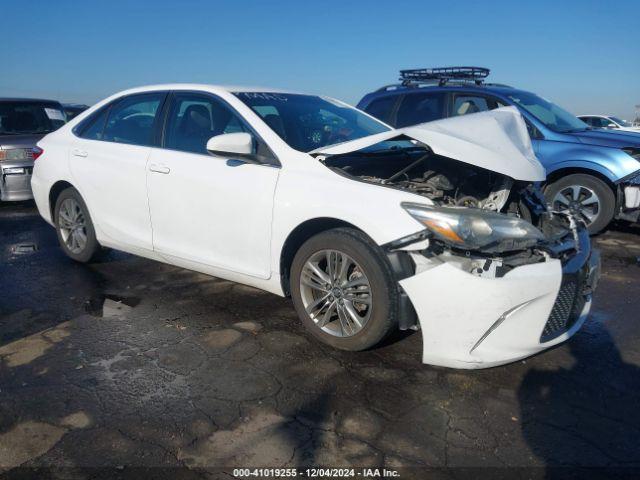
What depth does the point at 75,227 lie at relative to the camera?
5070 millimetres

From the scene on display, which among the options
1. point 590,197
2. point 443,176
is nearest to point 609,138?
point 590,197

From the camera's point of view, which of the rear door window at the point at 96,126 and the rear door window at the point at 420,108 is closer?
the rear door window at the point at 96,126

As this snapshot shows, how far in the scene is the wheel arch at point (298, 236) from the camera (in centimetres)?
325

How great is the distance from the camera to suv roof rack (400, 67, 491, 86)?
7.62 metres

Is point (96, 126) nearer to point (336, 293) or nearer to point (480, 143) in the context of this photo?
point (336, 293)

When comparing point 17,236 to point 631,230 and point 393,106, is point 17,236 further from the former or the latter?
point 631,230

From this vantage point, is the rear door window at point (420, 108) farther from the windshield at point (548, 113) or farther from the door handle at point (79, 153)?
the door handle at point (79, 153)

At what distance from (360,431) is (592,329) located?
2160 millimetres

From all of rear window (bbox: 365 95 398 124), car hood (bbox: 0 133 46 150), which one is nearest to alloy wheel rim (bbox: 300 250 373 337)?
rear window (bbox: 365 95 398 124)

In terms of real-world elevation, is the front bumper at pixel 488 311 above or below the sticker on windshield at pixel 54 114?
below

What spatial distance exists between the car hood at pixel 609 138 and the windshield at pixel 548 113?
23cm

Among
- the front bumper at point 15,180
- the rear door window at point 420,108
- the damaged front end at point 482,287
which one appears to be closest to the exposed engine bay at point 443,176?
the damaged front end at point 482,287

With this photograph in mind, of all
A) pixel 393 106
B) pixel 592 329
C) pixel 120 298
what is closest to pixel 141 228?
pixel 120 298

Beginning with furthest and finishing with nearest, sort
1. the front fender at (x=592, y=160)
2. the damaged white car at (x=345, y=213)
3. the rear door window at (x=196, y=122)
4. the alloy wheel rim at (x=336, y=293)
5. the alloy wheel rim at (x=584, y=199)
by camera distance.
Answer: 1. the alloy wheel rim at (x=584, y=199)
2. the front fender at (x=592, y=160)
3. the rear door window at (x=196, y=122)
4. the alloy wheel rim at (x=336, y=293)
5. the damaged white car at (x=345, y=213)
